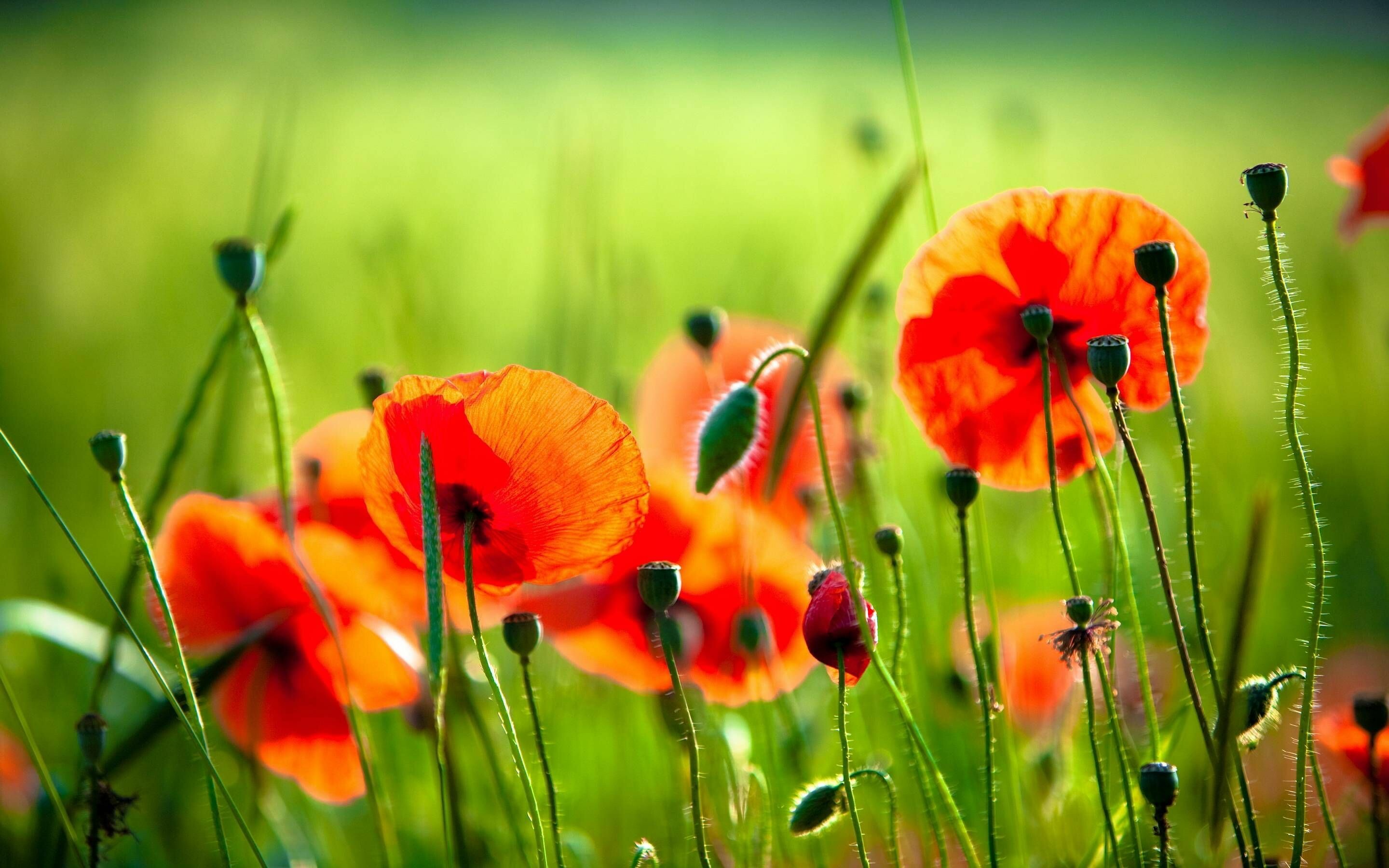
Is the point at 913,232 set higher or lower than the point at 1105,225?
higher

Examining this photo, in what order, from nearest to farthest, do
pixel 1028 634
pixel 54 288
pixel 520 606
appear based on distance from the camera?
pixel 520 606 → pixel 1028 634 → pixel 54 288

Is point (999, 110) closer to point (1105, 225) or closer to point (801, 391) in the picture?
point (1105, 225)

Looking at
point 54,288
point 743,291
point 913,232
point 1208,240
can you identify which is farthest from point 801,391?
point 1208,240

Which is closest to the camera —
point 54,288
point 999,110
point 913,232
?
point 913,232

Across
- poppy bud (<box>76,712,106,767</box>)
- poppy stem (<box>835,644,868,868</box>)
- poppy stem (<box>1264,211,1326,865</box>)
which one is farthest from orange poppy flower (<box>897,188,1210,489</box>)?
poppy bud (<box>76,712,106,767</box>)

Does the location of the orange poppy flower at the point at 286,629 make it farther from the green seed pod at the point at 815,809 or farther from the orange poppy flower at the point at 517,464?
the green seed pod at the point at 815,809

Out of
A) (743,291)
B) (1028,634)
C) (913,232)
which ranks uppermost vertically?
(743,291)

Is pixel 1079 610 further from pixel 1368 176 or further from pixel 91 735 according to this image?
pixel 1368 176

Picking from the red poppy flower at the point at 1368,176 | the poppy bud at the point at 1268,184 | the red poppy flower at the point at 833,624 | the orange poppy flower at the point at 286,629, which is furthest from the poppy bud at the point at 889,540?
the red poppy flower at the point at 1368,176

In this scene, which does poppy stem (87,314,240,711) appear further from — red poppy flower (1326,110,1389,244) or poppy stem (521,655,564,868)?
red poppy flower (1326,110,1389,244)
